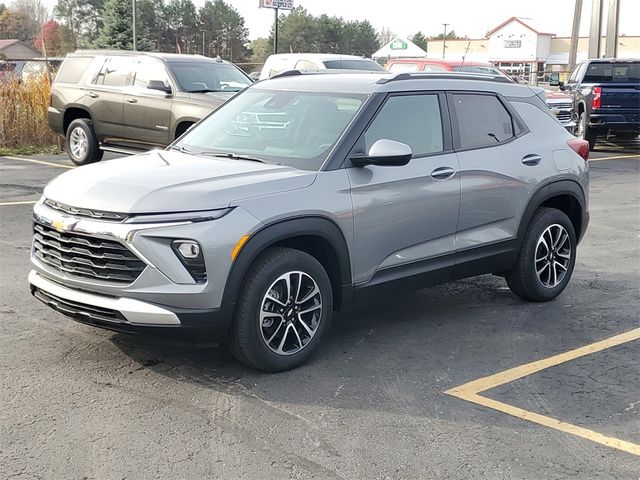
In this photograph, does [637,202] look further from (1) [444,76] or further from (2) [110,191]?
(2) [110,191]

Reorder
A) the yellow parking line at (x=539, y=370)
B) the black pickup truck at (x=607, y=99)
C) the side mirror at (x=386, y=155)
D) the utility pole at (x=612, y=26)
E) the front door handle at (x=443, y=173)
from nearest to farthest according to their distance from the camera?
the yellow parking line at (x=539, y=370)
the side mirror at (x=386, y=155)
the front door handle at (x=443, y=173)
the black pickup truck at (x=607, y=99)
the utility pole at (x=612, y=26)

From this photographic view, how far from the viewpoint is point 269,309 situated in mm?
4758

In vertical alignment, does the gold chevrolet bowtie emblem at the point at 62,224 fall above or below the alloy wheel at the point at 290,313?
above

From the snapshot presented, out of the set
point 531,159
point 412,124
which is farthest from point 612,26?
point 412,124

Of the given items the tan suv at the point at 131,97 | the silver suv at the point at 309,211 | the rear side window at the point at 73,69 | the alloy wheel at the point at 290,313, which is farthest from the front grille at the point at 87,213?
the rear side window at the point at 73,69

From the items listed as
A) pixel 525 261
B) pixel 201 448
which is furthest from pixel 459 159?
pixel 201 448

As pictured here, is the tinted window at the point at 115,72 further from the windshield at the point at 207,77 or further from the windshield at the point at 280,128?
the windshield at the point at 280,128

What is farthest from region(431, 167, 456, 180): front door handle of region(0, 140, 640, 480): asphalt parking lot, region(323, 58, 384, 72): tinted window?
region(323, 58, 384, 72): tinted window

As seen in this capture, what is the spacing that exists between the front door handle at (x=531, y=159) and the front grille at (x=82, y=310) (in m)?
3.38

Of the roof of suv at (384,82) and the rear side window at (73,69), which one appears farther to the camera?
the rear side window at (73,69)

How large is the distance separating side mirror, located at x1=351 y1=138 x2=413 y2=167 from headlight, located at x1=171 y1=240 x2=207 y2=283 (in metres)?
1.29

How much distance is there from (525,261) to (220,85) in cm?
759

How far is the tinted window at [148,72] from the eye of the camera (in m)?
12.6

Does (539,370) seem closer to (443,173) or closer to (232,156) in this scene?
(443,173)
